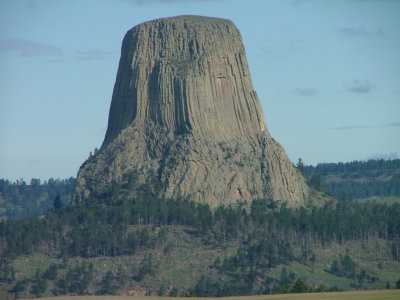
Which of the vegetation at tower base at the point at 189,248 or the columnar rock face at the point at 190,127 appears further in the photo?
the columnar rock face at the point at 190,127

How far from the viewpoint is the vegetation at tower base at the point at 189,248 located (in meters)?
135

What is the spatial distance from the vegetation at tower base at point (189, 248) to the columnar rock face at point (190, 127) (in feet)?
10.4

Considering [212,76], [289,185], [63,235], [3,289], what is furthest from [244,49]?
[3,289]

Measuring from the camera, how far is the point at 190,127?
161 metres

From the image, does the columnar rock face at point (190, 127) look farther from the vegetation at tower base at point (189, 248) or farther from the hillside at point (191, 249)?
the hillside at point (191, 249)

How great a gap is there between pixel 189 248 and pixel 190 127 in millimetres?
21348

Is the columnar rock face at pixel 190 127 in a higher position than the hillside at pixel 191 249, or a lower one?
higher

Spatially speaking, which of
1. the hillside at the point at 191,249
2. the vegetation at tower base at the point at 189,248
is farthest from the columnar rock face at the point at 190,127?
the hillside at the point at 191,249

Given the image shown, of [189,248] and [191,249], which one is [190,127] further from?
[191,249]

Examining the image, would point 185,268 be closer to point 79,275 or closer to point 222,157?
point 79,275

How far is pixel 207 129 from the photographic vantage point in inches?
6368

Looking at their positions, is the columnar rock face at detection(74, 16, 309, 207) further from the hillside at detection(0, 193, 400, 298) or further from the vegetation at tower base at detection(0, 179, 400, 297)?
the hillside at detection(0, 193, 400, 298)

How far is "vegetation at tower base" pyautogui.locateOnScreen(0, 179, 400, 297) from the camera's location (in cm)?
13512

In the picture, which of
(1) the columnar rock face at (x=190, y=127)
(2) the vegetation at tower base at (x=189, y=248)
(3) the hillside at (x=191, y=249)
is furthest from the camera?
(1) the columnar rock face at (x=190, y=127)
